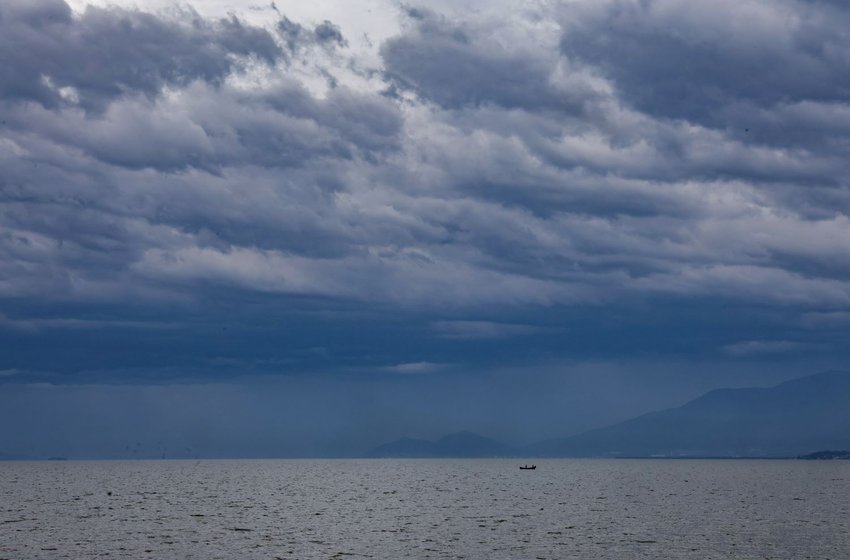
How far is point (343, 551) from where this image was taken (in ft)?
329

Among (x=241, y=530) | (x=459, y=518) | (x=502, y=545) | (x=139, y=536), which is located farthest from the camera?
(x=459, y=518)

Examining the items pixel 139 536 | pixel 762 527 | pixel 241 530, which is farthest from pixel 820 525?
pixel 139 536

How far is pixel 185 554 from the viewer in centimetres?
9725

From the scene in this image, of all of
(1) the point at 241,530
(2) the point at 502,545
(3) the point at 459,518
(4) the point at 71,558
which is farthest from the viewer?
(3) the point at 459,518

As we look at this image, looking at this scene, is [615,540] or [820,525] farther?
[820,525]

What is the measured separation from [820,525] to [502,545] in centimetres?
5211

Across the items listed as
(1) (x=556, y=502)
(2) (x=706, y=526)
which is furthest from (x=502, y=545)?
(1) (x=556, y=502)

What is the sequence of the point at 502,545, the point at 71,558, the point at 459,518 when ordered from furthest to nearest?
the point at 459,518 → the point at 502,545 → the point at 71,558

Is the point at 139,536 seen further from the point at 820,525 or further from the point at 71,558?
the point at 820,525

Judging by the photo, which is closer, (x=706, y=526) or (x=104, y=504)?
(x=706, y=526)

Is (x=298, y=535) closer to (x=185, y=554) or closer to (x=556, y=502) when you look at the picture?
(x=185, y=554)

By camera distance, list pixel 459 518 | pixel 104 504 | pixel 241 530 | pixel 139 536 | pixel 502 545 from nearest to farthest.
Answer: pixel 502 545
pixel 139 536
pixel 241 530
pixel 459 518
pixel 104 504

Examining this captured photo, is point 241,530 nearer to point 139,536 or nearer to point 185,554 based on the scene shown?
point 139,536

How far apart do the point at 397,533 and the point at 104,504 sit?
280 feet
